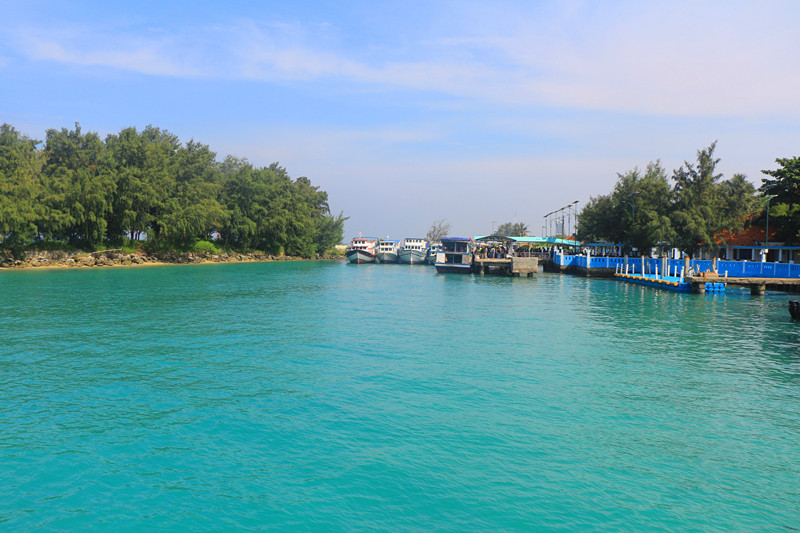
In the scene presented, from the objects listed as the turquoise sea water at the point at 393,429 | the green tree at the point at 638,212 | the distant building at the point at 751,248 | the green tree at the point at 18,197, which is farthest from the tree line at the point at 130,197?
the distant building at the point at 751,248

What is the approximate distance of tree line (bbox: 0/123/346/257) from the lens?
65.2 m

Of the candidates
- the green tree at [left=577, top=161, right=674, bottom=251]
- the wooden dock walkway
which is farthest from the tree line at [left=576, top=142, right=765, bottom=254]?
the wooden dock walkway

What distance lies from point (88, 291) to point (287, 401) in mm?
32366

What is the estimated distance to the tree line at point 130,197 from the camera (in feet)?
214

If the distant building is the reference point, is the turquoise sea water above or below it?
below

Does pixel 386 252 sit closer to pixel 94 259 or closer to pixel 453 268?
pixel 453 268

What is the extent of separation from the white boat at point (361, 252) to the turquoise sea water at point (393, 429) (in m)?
87.4

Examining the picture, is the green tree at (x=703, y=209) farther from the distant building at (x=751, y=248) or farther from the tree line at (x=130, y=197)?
the tree line at (x=130, y=197)

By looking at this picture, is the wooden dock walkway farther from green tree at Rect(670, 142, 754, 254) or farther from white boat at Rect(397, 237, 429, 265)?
white boat at Rect(397, 237, 429, 265)

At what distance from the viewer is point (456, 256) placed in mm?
77688

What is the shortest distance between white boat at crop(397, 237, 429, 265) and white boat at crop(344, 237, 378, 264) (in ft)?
21.5

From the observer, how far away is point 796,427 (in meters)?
11.7

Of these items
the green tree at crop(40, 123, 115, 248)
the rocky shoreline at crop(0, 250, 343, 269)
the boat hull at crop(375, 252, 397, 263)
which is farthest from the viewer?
the boat hull at crop(375, 252, 397, 263)

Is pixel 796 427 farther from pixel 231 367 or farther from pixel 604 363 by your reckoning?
pixel 231 367
